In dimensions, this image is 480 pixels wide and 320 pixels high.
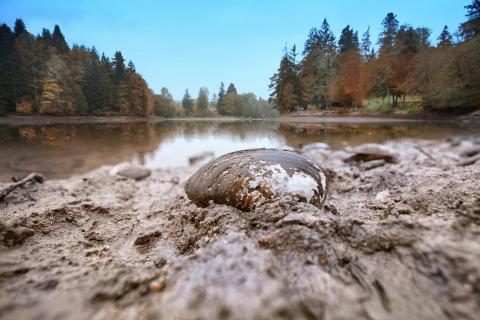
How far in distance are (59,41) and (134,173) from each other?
48043 mm

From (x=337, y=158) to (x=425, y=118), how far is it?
21.5 m

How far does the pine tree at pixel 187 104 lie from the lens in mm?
65625

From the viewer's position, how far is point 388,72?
25.5 meters

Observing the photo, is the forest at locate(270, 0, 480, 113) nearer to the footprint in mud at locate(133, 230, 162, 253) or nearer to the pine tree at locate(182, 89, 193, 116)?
the footprint in mud at locate(133, 230, 162, 253)

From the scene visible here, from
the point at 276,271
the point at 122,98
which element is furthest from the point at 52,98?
the point at 276,271

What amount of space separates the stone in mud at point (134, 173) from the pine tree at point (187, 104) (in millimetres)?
63869

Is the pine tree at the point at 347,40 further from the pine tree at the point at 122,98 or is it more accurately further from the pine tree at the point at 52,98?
the pine tree at the point at 52,98

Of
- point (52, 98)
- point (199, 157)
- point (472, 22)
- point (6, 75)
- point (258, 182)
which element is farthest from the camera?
point (52, 98)

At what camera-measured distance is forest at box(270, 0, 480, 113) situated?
61.5 ft

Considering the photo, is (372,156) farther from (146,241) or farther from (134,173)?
(134,173)

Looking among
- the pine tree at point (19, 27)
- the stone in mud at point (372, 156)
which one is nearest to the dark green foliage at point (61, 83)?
the pine tree at point (19, 27)

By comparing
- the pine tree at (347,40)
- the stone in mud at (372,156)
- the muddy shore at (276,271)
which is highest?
the pine tree at (347,40)

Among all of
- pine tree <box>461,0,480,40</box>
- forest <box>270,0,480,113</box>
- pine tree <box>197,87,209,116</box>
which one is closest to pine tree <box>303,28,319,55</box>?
forest <box>270,0,480,113</box>

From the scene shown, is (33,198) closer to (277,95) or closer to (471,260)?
(471,260)
